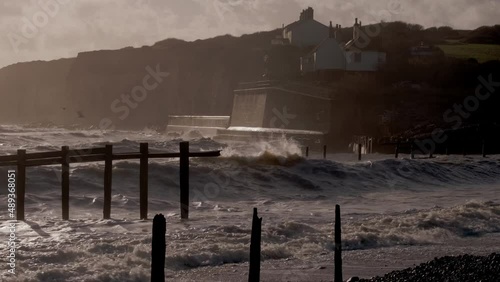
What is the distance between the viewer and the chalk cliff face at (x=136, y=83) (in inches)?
5153

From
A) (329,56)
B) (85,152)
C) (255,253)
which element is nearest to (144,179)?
(85,152)

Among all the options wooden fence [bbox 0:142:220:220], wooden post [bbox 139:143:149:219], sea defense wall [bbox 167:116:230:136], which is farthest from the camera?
sea defense wall [bbox 167:116:230:136]

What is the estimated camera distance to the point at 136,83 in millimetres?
155500

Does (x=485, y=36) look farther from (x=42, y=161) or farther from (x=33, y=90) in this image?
(x=33, y=90)

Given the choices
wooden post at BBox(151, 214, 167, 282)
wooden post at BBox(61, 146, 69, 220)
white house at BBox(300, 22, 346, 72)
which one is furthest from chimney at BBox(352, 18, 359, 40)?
wooden post at BBox(151, 214, 167, 282)

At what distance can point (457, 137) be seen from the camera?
5394 centimetres

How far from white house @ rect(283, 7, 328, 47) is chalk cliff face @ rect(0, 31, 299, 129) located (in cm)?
2874

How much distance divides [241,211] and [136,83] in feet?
449

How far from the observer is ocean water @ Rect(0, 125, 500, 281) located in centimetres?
1294

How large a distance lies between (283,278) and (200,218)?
7163 millimetres

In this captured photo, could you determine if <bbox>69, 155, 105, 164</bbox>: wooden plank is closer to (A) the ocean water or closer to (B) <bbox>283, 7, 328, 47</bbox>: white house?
(A) the ocean water

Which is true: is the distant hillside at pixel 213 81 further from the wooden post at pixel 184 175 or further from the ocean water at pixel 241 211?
the wooden post at pixel 184 175

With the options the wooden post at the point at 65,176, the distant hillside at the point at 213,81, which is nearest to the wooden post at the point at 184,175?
the wooden post at the point at 65,176

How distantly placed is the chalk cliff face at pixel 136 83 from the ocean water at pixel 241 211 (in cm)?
8416
